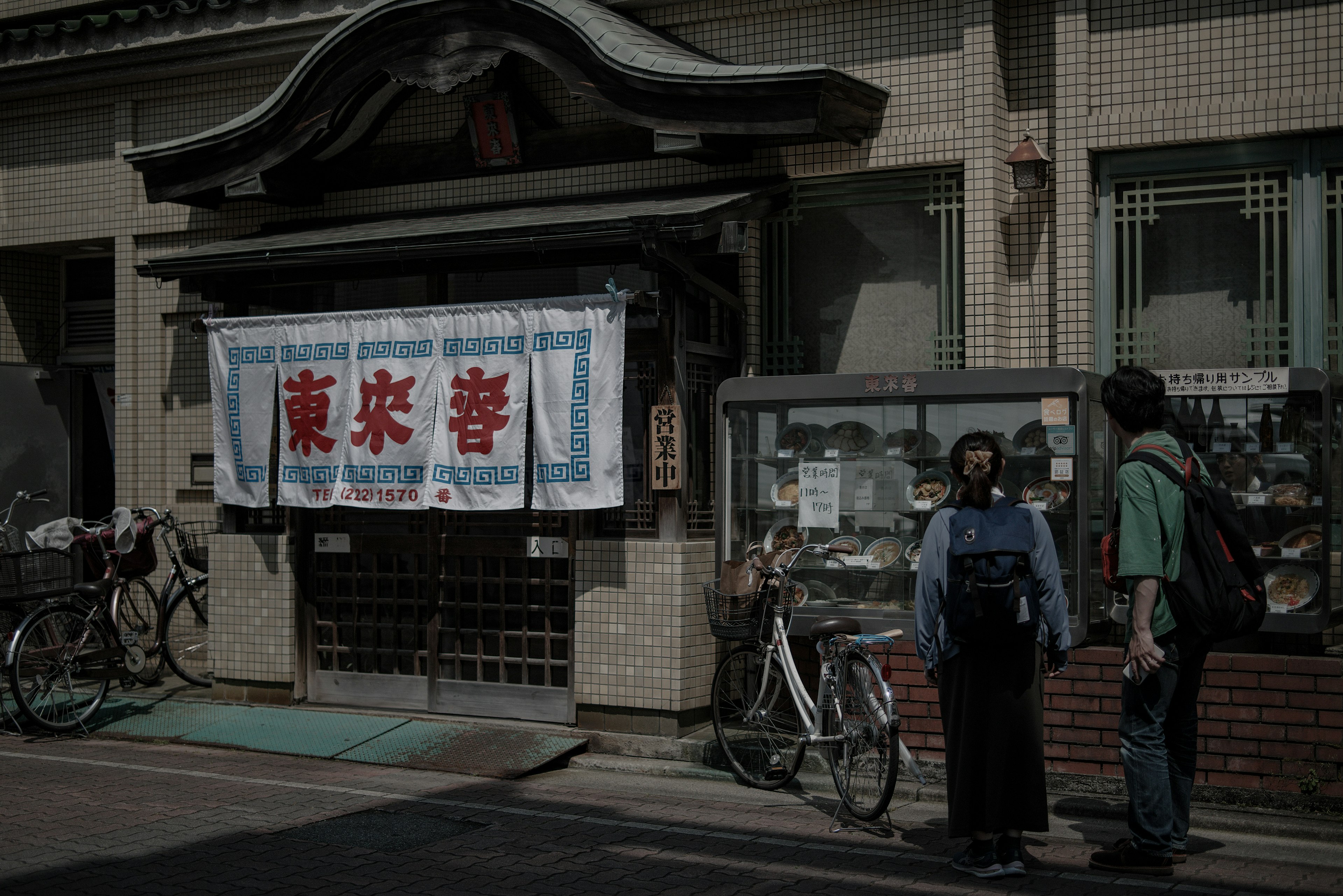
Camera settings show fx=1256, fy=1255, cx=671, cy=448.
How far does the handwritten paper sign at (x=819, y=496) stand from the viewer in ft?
29.4

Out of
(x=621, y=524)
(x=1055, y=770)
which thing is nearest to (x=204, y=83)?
(x=621, y=524)

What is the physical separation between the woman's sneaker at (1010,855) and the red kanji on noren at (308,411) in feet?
20.2

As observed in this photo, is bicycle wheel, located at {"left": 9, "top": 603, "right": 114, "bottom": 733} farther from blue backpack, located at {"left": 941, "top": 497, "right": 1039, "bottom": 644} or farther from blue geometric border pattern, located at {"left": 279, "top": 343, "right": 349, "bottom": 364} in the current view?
blue backpack, located at {"left": 941, "top": 497, "right": 1039, "bottom": 644}

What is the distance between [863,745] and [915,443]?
7.88 feet

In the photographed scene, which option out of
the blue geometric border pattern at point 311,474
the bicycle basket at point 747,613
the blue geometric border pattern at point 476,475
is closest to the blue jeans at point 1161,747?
the bicycle basket at point 747,613

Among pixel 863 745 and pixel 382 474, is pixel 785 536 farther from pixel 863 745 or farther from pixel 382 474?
pixel 382 474

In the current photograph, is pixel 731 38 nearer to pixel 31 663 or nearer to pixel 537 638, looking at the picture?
pixel 537 638

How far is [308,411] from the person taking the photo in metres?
10.2

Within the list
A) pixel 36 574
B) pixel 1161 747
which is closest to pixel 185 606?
pixel 36 574

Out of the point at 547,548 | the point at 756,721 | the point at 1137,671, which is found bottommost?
the point at 756,721

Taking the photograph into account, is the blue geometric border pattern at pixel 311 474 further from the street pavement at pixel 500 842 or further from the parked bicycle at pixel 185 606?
the street pavement at pixel 500 842

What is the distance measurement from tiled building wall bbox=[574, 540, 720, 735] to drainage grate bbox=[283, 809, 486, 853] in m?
2.05

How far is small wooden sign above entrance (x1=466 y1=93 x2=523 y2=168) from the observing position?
416 inches

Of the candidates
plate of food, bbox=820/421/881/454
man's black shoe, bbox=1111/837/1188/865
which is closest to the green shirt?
man's black shoe, bbox=1111/837/1188/865
